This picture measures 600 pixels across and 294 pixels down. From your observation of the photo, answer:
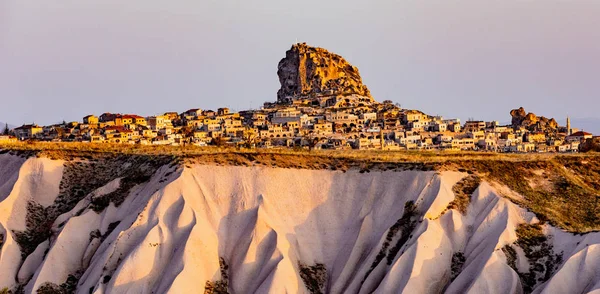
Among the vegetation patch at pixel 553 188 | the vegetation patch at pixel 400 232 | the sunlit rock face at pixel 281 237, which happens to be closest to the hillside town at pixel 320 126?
the vegetation patch at pixel 553 188

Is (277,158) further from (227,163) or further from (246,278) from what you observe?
(246,278)

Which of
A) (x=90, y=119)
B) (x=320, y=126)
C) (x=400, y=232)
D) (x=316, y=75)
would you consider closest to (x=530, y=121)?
(x=316, y=75)

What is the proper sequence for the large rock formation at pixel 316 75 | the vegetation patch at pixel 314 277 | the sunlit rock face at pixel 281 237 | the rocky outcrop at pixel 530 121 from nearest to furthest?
the sunlit rock face at pixel 281 237
the vegetation patch at pixel 314 277
the rocky outcrop at pixel 530 121
the large rock formation at pixel 316 75

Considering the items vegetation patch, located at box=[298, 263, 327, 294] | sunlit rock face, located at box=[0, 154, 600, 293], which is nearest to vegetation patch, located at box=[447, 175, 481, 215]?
sunlit rock face, located at box=[0, 154, 600, 293]

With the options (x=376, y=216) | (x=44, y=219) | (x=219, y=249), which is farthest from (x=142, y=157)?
(x=376, y=216)

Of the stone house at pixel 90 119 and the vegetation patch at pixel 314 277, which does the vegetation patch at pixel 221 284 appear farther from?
the stone house at pixel 90 119

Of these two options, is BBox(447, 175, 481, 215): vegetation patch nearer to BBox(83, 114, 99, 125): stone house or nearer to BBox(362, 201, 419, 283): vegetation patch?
BBox(362, 201, 419, 283): vegetation patch

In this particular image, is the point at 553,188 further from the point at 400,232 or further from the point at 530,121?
the point at 530,121
